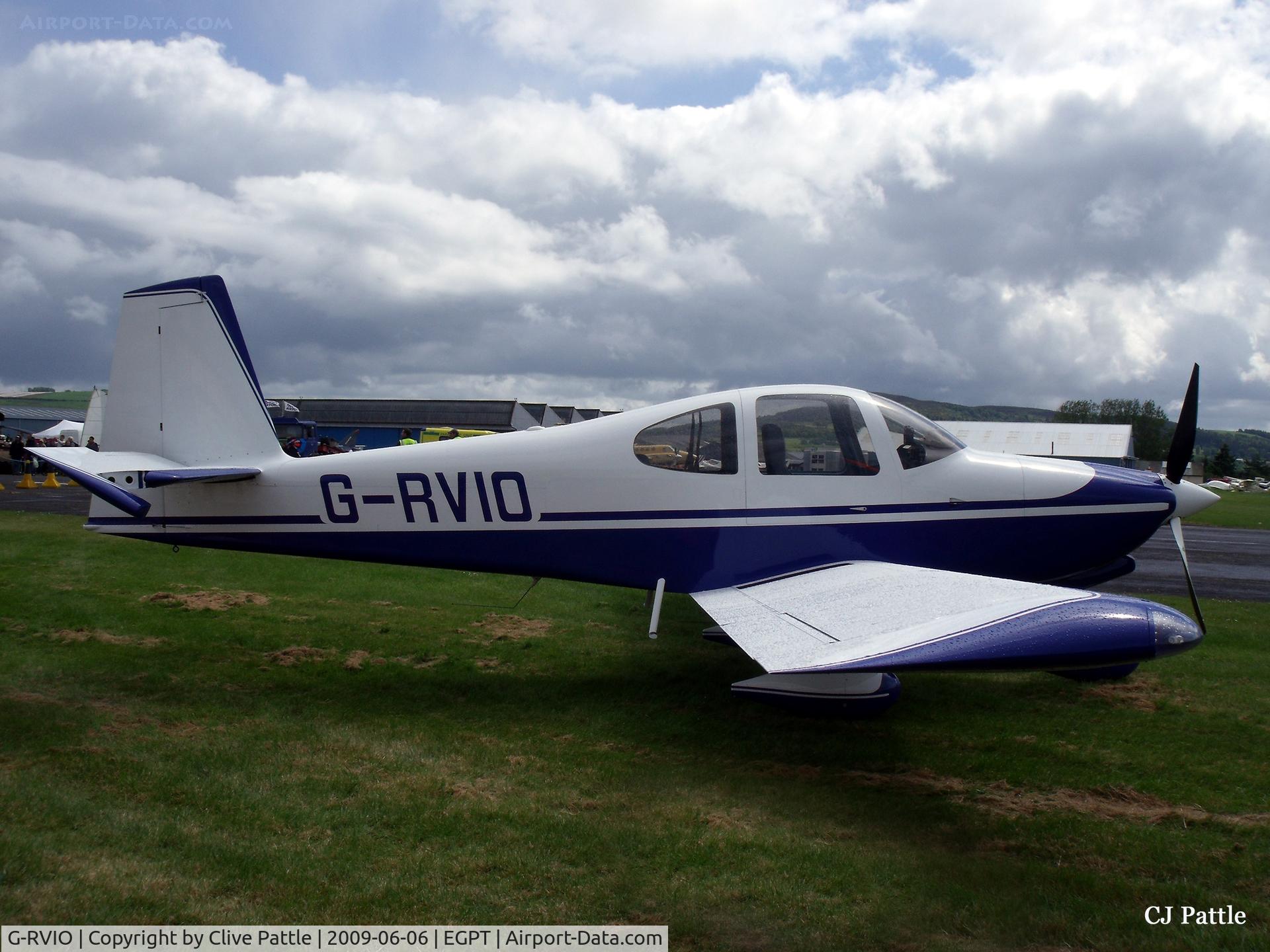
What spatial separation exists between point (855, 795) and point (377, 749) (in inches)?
111

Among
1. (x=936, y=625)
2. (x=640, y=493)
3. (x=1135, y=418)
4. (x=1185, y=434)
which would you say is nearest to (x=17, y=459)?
(x=640, y=493)

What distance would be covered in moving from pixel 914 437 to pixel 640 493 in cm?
214

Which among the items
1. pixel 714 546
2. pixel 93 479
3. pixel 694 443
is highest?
pixel 694 443

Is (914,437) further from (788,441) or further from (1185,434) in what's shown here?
(1185,434)

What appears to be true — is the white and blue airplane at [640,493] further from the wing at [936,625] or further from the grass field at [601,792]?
the grass field at [601,792]

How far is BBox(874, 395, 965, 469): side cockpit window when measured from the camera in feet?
20.2

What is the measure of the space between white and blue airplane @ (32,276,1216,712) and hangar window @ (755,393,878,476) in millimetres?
11

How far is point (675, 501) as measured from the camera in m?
6.06

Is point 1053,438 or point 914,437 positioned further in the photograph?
point 1053,438

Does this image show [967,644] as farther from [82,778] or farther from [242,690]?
[242,690]

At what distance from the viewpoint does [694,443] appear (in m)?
6.11

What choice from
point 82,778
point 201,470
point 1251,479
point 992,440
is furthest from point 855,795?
point 1251,479

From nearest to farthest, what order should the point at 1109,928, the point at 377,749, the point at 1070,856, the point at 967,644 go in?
the point at 1109,928 < the point at 967,644 < the point at 1070,856 < the point at 377,749

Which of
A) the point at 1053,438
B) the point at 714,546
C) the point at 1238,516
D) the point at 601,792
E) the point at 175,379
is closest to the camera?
the point at 601,792
